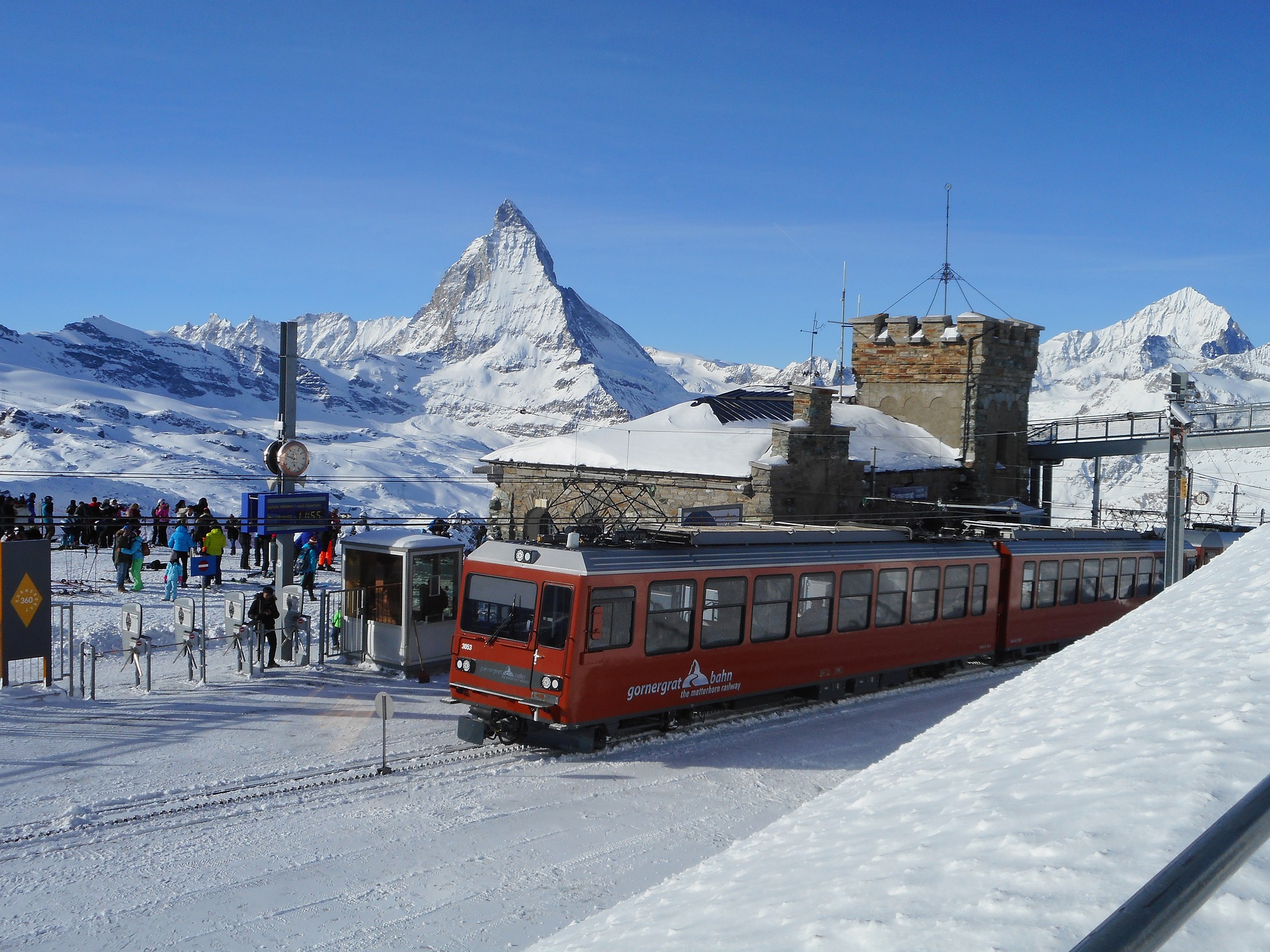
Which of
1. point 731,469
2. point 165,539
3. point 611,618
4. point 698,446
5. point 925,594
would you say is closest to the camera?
point 611,618

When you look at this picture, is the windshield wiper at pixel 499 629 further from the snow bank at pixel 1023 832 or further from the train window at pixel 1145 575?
the train window at pixel 1145 575

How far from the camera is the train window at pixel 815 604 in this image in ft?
52.0

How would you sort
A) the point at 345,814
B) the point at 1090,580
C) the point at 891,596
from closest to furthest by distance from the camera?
the point at 345,814
the point at 891,596
the point at 1090,580

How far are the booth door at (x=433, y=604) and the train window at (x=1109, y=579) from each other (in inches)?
535

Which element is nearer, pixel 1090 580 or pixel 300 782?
pixel 300 782

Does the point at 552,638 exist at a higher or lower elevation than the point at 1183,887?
lower

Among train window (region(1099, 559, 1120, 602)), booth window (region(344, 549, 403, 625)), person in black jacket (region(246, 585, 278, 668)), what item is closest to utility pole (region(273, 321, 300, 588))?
person in black jacket (region(246, 585, 278, 668))

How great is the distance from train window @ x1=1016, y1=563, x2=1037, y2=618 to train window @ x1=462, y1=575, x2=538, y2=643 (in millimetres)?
11094

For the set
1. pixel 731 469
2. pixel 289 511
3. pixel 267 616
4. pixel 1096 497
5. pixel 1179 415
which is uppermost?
pixel 1179 415

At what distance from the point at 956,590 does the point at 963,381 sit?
17.8m

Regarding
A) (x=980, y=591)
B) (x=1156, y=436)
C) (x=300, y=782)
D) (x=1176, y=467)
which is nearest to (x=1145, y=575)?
(x=1176, y=467)

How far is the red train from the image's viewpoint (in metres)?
13.4

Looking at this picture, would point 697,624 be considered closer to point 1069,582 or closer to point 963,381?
point 1069,582

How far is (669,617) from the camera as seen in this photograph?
14.1 metres
